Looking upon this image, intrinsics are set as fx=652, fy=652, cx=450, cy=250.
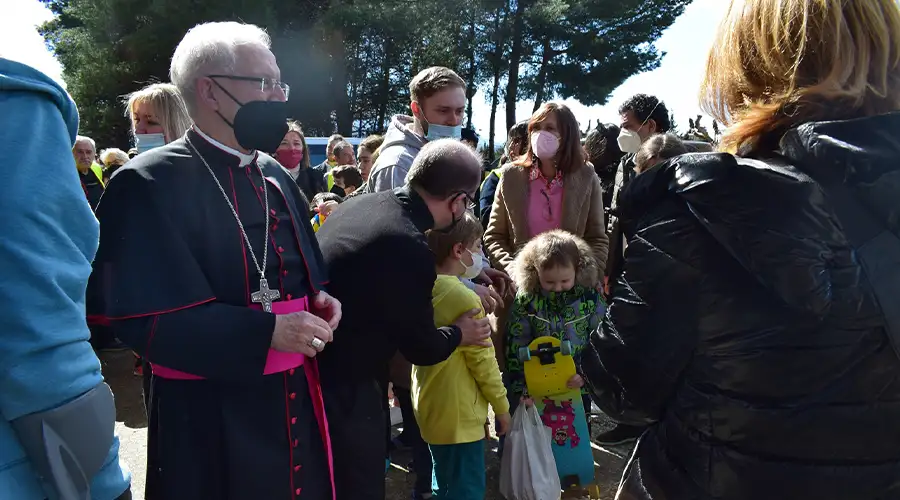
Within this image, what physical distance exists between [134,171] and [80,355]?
60 centimetres

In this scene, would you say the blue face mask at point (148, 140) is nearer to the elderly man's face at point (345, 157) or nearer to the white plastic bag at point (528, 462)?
the white plastic bag at point (528, 462)

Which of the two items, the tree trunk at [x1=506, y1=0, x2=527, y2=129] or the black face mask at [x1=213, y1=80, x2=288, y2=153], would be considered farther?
the tree trunk at [x1=506, y1=0, x2=527, y2=129]

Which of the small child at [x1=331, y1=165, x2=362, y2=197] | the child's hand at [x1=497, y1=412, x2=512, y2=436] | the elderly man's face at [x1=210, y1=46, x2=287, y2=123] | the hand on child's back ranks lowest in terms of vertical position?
the child's hand at [x1=497, y1=412, x2=512, y2=436]

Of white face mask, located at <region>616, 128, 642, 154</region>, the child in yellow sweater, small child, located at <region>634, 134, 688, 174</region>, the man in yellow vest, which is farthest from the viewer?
the man in yellow vest

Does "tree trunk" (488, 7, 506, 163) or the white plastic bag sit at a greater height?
"tree trunk" (488, 7, 506, 163)

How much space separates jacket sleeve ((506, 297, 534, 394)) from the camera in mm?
3182

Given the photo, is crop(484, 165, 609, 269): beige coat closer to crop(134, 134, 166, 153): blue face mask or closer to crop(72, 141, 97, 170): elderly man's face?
crop(134, 134, 166, 153): blue face mask

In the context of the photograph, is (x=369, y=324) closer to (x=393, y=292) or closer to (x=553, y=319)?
(x=393, y=292)

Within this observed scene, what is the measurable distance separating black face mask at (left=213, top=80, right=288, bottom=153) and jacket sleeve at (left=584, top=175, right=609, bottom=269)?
227 centimetres

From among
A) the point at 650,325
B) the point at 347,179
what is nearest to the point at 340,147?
the point at 347,179

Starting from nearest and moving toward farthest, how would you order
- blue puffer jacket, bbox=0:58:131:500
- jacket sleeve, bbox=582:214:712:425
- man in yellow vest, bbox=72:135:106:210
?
1. blue puffer jacket, bbox=0:58:131:500
2. jacket sleeve, bbox=582:214:712:425
3. man in yellow vest, bbox=72:135:106:210

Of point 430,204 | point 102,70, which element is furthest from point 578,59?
point 430,204

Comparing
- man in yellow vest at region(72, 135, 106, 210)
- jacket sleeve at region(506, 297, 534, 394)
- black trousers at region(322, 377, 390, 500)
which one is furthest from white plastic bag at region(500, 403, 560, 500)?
man in yellow vest at region(72, 135, 106, 210)

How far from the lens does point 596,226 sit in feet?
12.1
